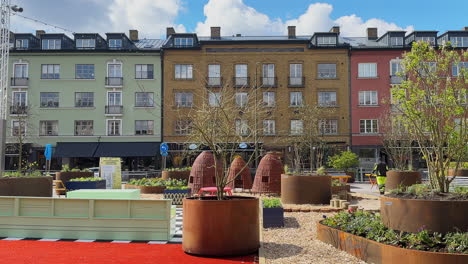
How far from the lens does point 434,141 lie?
27.4 ft

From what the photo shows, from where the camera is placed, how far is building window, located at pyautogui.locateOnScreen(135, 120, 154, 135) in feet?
134

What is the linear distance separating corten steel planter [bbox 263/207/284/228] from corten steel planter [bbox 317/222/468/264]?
1844 mm

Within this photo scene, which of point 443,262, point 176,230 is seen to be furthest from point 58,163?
point 443,262

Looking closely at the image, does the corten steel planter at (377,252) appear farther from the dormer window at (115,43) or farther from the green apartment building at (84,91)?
the dormer window at (115,43)

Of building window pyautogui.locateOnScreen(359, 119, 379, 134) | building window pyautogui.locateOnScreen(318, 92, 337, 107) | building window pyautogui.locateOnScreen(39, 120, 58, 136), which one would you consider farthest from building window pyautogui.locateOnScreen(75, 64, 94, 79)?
building window pyautogui.locateOnScreen(359, 119, 379, 134)

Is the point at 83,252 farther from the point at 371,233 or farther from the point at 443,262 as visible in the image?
the point at 443,262

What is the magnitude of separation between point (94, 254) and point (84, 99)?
35.9 metres

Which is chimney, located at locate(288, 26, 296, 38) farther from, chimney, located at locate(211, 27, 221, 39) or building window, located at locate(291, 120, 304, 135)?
building window, located at locate(291, 120, 304, 135)

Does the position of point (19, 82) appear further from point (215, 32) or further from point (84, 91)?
point (215, 32)

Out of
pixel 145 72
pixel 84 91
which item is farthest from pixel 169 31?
pixel 84 91

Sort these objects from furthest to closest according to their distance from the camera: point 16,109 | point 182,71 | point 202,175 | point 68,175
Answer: point 182,71 → point 16,109 → point 68,175 → point 202,175

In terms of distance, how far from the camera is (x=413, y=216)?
6.85 metres

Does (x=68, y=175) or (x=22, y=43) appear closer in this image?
(x=68, y=175)

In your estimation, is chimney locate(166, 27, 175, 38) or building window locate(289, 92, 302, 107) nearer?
building window locate(289, 92, 302, 107)
